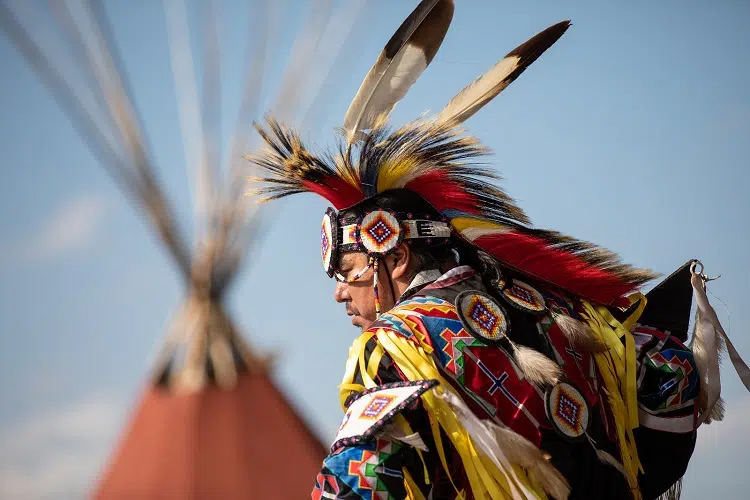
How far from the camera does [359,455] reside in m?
1.91

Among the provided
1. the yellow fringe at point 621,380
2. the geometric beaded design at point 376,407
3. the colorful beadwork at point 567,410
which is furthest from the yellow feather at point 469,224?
the geometric beaded design at point 376,407

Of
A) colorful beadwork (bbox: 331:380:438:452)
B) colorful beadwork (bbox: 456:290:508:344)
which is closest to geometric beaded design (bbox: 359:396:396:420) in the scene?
colorful beadwork (bbox: 331:380:438:452)

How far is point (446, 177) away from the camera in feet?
7.97

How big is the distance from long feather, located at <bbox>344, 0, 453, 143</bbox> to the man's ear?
34 cm

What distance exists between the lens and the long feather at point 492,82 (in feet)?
8.28

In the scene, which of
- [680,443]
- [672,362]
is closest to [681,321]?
[672,362]

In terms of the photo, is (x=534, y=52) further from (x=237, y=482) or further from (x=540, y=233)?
(x=237, y=482)

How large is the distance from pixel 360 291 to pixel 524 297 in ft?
1.31

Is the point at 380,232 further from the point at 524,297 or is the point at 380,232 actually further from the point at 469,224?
the point at 524,297

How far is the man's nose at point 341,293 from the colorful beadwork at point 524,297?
1.31 ft

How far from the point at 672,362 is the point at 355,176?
2.97 ft

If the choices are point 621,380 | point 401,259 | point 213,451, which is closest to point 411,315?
point 401,259

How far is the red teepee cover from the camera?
4.26m

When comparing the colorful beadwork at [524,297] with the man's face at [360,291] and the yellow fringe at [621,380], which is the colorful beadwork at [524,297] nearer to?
the yellow fringe at [621,380]
